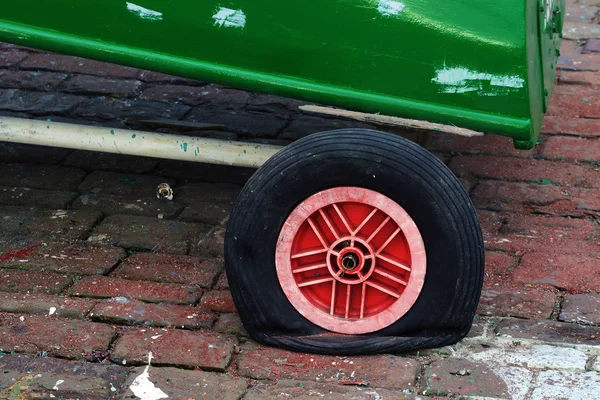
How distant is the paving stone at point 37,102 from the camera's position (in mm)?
5047

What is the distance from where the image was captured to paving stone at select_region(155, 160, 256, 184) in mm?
4465

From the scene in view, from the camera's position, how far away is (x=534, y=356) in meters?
3.08

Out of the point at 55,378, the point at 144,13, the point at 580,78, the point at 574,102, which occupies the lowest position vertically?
the point at 55,378

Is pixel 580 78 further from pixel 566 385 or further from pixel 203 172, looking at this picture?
pixel 566 385

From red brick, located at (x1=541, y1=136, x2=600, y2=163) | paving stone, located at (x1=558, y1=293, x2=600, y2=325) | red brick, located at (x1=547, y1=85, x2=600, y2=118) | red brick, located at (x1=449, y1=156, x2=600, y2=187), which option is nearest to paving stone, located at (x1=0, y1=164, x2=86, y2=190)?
red brick, located at (x1=449, y1=156, x2=600, y2=187)

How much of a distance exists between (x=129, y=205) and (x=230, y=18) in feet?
4.55

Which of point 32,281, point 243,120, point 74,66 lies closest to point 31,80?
point 74,66

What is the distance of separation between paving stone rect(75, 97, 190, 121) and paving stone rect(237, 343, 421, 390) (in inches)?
87.0

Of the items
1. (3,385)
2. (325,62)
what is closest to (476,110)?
(325,62)

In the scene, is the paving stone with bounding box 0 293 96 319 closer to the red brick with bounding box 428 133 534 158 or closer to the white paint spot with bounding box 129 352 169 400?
the white paint spot with bounding box 129 352 169 400

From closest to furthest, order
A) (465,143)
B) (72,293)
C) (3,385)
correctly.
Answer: (3,385) → (72,293) → (465,143)

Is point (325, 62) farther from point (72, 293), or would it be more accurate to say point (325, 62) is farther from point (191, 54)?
point (72, 293)

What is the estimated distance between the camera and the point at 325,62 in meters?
3.05

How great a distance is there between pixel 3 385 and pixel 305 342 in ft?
3.01
